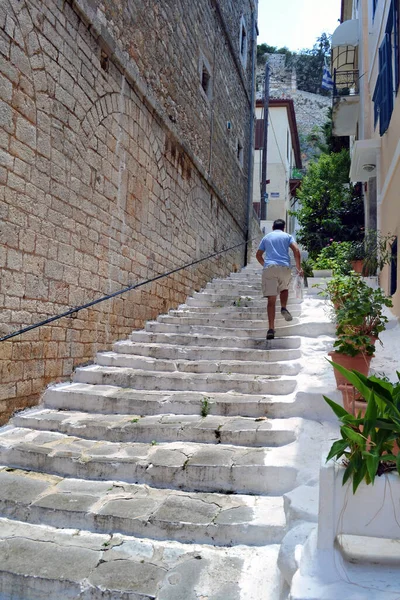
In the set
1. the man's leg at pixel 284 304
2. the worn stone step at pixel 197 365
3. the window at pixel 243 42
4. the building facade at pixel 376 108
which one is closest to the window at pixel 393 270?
the building facade at pixel 376 108

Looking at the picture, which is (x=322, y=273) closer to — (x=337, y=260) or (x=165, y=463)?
(x=337, y=260)

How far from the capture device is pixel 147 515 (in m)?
2.82

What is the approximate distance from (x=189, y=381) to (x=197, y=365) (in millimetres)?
400

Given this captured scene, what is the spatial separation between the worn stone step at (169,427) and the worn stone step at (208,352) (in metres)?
1.33

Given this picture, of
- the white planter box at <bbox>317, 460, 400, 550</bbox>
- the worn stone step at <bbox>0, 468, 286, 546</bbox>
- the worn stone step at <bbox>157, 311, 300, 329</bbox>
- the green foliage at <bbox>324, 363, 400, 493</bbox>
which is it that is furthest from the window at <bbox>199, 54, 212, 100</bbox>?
the white planter box at <bbox>317, 460, 400, 550</bbox>

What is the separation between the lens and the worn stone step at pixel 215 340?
561 cm

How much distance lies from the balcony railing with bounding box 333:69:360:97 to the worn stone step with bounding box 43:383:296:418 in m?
9.80

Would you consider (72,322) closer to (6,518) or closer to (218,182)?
(6,518)

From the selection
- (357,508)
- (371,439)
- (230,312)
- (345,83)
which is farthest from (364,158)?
(357,508)

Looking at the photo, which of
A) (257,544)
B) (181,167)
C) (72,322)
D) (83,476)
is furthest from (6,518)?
(181,167)

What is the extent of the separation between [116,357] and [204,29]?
763 cm

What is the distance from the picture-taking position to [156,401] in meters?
4.39

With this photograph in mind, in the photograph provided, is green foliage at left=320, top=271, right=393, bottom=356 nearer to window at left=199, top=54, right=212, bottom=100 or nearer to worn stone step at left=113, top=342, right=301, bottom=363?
worn stone step at left=113, top=342, right=301, bottom=363

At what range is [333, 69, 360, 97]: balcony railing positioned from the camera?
1196cm
